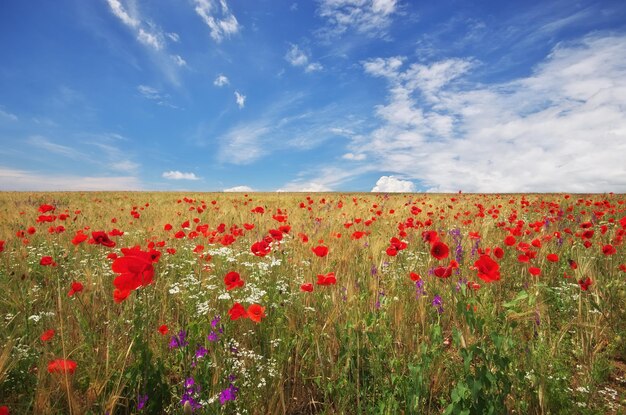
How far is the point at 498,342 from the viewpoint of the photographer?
173cm

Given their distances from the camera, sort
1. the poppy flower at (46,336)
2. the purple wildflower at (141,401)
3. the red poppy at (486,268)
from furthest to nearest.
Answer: the red poppy at (486,268), the poppy flower at (46,336), the purple wildflower at (141,401)

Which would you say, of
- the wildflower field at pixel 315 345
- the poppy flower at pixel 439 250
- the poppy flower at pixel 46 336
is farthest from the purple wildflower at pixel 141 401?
the poppy flower at pixel 439 250

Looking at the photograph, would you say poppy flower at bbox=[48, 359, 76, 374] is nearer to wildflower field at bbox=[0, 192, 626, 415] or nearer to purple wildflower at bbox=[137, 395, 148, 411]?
wildflower field at bbox=[0, 192, 626, 415]

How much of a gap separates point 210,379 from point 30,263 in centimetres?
399

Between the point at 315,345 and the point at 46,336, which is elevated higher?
the point at 46,336

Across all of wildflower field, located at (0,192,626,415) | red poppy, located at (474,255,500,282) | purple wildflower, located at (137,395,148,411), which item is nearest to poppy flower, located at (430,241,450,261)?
wildflower field, located at (0,192,626,415)

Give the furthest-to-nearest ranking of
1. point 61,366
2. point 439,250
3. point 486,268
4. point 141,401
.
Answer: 1. point 439,250
2. point 486,268
3. point 141,401
4. point 61,366

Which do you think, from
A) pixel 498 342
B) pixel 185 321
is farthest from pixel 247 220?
pixel 498 342

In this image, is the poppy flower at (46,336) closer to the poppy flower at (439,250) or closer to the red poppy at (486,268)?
the poppy flower at (439,250)

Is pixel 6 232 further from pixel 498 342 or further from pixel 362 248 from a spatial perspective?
pixel 498 342

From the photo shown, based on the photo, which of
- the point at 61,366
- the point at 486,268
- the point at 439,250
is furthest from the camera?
the point at 439,250

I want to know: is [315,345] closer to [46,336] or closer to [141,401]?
[141,401]

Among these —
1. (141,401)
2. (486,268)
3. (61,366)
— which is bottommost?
(141,401)

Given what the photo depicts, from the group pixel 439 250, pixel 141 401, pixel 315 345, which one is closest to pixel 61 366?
pixel 141 401
